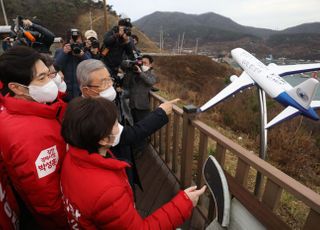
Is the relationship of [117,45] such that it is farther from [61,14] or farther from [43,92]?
[61,14]

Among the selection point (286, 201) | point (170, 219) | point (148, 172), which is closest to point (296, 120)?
point (286, 201)

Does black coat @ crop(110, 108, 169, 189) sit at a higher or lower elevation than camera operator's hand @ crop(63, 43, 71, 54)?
lower

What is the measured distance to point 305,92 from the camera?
1.87 m

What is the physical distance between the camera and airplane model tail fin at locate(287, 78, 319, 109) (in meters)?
1.82

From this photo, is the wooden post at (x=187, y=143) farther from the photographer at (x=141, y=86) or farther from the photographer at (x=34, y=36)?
the photographer at (x=34, y=36)

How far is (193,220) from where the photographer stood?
2.71 m

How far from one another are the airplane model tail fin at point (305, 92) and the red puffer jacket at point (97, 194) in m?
1.45

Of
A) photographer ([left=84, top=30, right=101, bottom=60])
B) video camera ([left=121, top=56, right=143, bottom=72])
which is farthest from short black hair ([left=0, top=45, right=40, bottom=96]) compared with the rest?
photographer ([left=84, top=30, right=101, bottom=60])

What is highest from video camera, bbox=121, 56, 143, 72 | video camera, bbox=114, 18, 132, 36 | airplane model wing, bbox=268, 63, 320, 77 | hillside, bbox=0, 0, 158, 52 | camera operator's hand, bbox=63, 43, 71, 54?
hillside, bbox=0, 0, 158, 52

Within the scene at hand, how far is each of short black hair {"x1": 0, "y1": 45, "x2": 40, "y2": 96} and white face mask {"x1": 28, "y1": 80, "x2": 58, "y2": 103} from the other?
0.06 meters

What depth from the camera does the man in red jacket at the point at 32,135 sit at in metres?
1.38

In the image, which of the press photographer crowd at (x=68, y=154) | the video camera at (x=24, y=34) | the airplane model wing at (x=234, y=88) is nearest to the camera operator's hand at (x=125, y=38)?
the video camera at (x=24, y=34)

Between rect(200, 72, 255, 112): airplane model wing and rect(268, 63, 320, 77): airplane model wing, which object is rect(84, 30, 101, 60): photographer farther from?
rect(268, 63, 320, 77): airplane model wing

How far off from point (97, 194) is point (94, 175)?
9 centimetres
